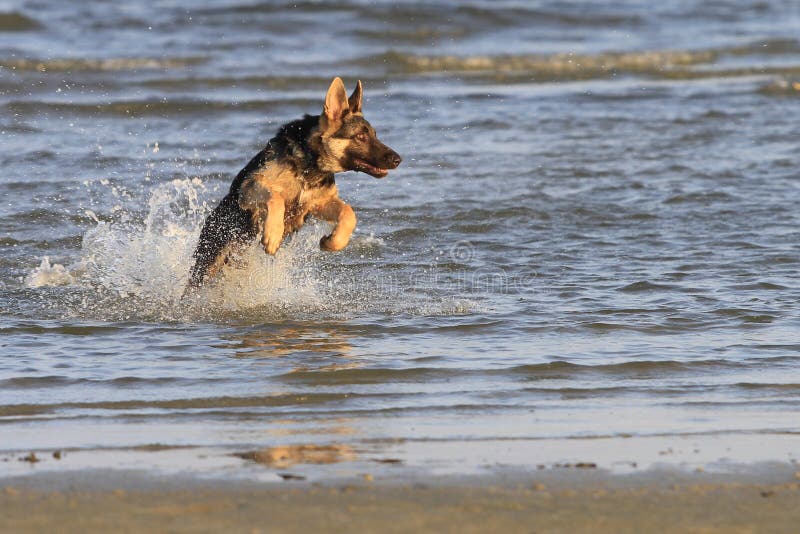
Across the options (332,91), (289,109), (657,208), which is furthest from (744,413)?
(289,109)

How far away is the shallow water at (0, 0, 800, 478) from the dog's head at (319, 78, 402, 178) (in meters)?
0.82

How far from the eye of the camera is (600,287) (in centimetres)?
757

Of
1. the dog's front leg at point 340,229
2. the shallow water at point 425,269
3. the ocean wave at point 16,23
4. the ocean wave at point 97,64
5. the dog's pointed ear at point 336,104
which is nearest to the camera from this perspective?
the shallow water at point 425,269

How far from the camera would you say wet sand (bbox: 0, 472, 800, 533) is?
375 centimetres

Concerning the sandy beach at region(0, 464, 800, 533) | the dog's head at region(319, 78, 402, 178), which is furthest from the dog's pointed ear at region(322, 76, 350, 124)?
the sandy beach at region(0, 464, 800, 533)

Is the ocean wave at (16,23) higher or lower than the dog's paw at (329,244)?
higher

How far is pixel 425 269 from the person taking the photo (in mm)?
8344

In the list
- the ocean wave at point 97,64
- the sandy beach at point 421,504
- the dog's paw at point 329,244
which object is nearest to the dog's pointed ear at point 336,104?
the dog's paw at point 329,244

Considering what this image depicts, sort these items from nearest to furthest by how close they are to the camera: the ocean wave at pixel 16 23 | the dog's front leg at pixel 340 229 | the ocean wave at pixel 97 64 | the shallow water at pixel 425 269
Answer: the shallow water at pixel 425 269
the dog's front leg at pixel 340 229
the ocean wave at pixel 97 64
the ocean wave at pixel 16 23

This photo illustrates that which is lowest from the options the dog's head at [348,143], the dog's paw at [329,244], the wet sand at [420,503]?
the wet sand at [420,503]

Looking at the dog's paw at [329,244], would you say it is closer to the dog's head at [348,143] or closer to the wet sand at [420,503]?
the dog's head at [348,143]

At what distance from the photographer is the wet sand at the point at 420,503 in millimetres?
3754

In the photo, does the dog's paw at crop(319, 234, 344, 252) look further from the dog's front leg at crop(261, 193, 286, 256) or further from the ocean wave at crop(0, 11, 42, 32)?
the ocean wave at crop(0, 11, 42, 32)

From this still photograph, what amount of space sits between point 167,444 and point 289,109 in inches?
451
